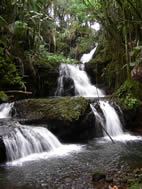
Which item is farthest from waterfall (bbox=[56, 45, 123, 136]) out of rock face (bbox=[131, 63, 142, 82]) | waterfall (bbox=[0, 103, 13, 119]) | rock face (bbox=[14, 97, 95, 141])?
waterfall (bbox=[0, 103, 13, 119])

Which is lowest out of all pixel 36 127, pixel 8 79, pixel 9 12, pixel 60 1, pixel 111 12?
pixel 36 127

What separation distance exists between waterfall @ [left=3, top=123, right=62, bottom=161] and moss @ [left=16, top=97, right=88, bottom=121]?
0.68 metres

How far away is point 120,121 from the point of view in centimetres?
799

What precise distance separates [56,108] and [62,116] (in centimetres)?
39

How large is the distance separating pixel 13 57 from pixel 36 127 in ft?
14.8

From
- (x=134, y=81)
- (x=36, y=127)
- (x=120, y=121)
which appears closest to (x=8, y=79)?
(x=36, y=127)

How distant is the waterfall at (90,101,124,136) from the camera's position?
7.58m

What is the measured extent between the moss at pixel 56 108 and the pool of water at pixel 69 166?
45.5 inches

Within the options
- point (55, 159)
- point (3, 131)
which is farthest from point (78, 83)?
point (55, 159)

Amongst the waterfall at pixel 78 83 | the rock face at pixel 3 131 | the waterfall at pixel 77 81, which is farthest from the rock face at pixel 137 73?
the rock face at pixel 3 131

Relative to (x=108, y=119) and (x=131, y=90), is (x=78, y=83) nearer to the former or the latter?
(x=131, y=90)

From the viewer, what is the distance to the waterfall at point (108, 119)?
758cm

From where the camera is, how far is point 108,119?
7.77m

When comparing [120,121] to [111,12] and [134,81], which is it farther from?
[111,12]
